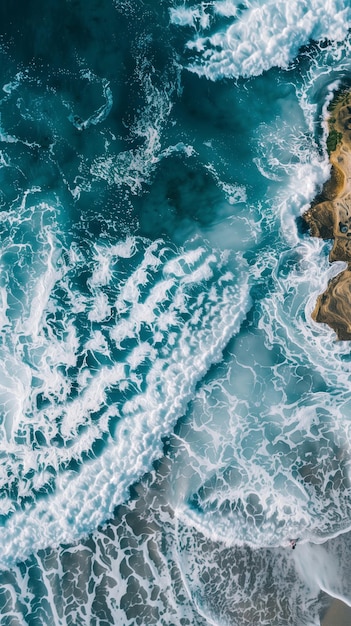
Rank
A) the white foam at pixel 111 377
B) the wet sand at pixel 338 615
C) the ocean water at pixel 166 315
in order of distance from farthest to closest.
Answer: the white foam at pixel 111 377 → the ocean water at pixel 166 315 → the wet sand at pixel 338 615

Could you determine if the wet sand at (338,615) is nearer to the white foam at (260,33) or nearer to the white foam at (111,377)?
the white foam at (111,377)

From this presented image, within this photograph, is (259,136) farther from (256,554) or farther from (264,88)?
(256,554)

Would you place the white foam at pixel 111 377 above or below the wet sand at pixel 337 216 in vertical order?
below

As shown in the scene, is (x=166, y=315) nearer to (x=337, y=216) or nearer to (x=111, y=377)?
(x=111, y=377)

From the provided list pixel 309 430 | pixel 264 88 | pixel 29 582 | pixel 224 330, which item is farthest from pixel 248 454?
pixel 264 88

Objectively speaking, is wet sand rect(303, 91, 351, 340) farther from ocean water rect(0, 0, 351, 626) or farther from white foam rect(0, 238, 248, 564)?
white foam rect(0, 238, 248, 564)

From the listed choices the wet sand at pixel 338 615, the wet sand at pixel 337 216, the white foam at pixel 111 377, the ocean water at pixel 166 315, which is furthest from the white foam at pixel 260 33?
the wet sand at pixel 338 615

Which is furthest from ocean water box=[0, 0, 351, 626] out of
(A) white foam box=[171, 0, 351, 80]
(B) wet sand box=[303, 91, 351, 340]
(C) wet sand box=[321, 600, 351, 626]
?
(C) wet sand box=[321, 600, 351, 626]
